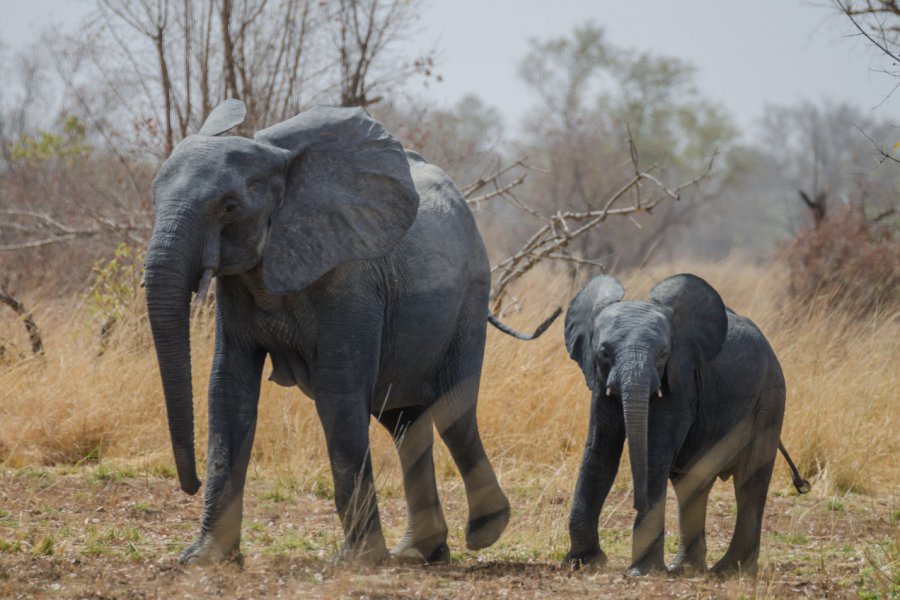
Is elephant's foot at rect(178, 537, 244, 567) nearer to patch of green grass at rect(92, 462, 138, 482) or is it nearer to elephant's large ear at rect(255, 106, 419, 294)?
elephant's large ear at rect(255, 106, 419, 294)

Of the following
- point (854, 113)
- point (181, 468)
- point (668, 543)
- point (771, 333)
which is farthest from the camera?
point (854, 113)

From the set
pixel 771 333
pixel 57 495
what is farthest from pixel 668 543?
pixel 771 333

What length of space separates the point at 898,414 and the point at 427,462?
402cm

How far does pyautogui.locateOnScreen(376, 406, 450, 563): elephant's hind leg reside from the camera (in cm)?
560

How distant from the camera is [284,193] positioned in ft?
15.5

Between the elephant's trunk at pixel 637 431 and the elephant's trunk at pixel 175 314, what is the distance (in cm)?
162

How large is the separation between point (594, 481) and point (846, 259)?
9.35 metres

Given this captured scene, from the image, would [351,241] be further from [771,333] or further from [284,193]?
[771,333]

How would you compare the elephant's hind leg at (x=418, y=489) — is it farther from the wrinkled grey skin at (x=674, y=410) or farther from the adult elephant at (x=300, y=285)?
the wrinkled grey skin at (x=674, y=410)

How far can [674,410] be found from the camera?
508cm

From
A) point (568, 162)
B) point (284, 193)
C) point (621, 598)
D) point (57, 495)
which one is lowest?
point (621, 598)

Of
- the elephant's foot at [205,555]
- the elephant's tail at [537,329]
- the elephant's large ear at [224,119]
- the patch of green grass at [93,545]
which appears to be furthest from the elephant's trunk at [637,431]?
the patch of green grass at [93,545]

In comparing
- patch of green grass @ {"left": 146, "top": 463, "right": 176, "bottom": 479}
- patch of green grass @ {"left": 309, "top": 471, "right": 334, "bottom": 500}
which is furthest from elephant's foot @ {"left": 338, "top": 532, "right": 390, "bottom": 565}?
patch of green grass @ {"left": 146, "top": 463, "right": 176, "bottom": 479}

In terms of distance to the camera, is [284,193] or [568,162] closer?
[284,193]
